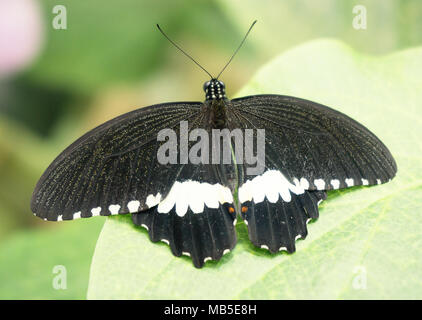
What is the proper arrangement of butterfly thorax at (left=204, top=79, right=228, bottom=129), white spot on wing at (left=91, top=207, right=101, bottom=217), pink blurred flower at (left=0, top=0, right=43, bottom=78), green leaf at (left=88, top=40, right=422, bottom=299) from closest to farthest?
green leaf at (left=88, top=40, right=422, bottom=299)
white spot on wing at (left=91, top=207, right=101, bottom=217)
butterfly thorax at (left=204, top=79, right=228, bottom=129)
pink blurred flower at (left=0, top=0, right=43, bottom=78)

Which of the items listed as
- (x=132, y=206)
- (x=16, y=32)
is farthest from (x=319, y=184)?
(x=16, y=32)

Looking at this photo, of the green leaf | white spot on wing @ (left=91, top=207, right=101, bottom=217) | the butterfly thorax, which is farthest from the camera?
the butterfly thorax

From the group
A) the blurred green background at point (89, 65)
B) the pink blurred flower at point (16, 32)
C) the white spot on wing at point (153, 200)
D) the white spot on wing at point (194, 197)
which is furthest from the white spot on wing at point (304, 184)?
the pink blurred flower at point (16, 32)

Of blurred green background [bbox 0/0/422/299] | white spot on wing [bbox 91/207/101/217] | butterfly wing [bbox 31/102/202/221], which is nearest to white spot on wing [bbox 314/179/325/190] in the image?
butterfly wing [bbox 31/102/202/221]

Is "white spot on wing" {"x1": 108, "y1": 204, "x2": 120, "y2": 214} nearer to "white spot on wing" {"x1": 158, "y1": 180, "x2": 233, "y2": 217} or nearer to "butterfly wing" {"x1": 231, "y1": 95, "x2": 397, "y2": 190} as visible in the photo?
"white spot on wing" {"x1": 158, "y1": 180, "x2": 233, "y2": 217}

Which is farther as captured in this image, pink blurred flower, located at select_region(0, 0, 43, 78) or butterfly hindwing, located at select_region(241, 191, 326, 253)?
pink blurred flower, located at select_region(0, 0, 43, 78)

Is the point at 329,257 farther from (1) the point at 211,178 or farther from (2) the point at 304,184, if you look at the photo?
(1) the point at 211,178

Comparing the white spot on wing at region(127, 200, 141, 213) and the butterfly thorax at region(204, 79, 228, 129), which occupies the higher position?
the butterfly thorax at region(204, 79, 228, 129)

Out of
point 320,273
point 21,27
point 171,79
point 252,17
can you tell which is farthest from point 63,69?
point 320,273
